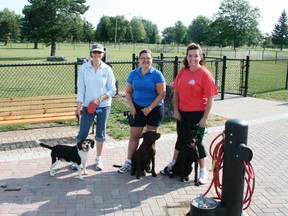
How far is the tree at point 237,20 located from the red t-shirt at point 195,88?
84876 millimetres

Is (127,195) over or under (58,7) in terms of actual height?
under

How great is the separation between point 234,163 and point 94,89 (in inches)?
95.6

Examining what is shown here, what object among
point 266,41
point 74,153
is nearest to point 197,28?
point 266,41

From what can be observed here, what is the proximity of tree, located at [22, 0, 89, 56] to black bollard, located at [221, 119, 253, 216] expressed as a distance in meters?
37.5

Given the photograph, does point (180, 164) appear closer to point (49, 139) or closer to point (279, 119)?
point (49, 139)

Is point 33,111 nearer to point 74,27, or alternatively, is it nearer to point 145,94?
point 145,94

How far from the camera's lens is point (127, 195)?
15.4ft

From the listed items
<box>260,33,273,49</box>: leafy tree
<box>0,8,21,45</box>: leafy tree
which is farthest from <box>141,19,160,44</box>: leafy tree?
<box>0,8,21,45</box>: leafy tree

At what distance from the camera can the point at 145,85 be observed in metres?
5.03

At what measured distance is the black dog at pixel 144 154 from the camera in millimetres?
4987

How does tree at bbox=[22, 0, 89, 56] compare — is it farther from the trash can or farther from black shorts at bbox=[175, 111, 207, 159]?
the trash can

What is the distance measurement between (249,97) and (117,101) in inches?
192

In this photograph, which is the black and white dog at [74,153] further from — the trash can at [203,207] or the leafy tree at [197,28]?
the leafy tree at [197,28]

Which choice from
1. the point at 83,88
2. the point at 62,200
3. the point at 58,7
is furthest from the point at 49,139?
the point at 58,7
